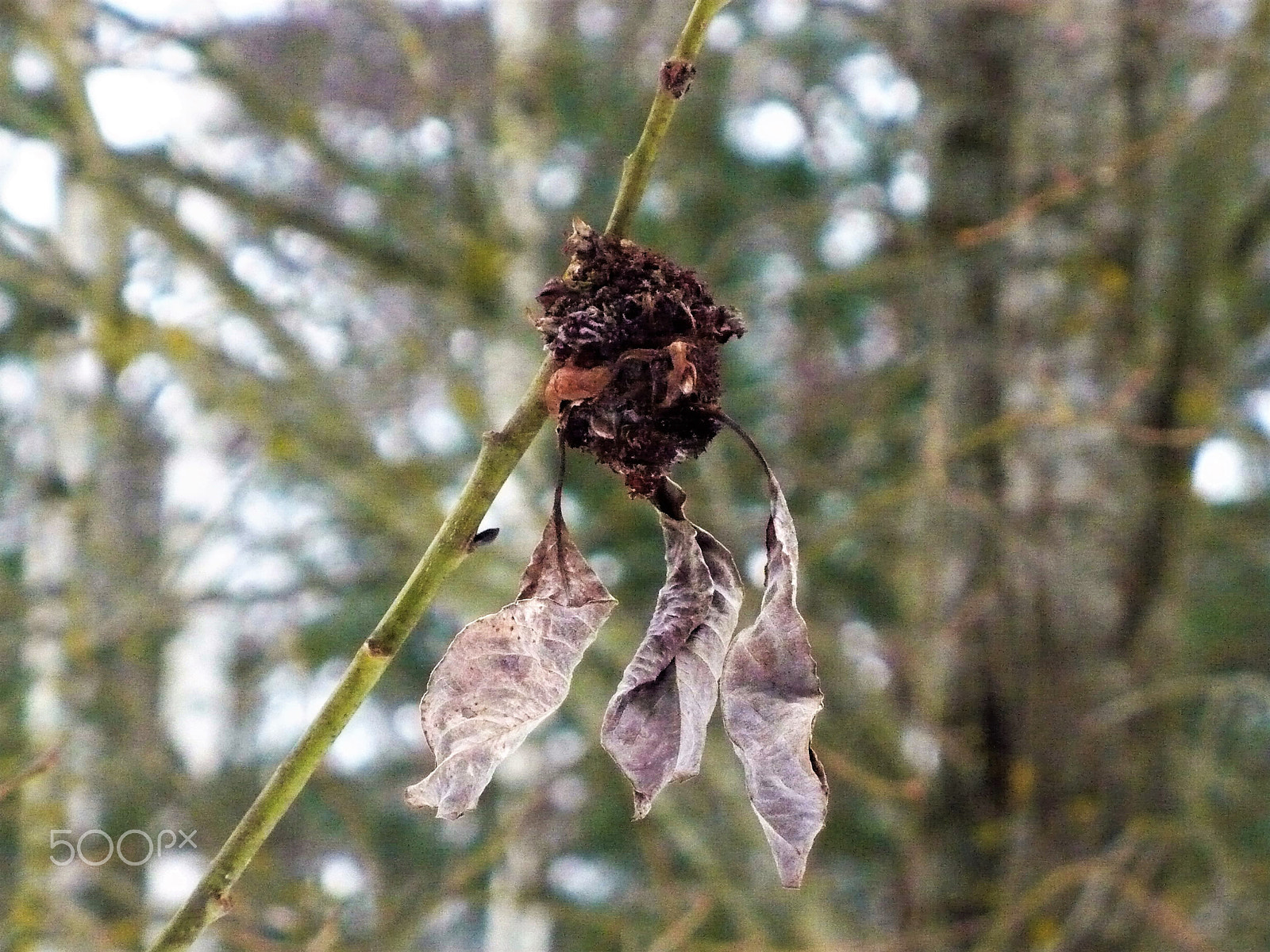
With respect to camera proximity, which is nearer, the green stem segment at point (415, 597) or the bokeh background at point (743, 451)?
the green stem segment at point (415, 597)

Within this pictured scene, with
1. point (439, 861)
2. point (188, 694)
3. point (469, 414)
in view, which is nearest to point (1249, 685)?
point (469, 414)

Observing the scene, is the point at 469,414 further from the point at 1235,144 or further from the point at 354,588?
the point at 1235,144

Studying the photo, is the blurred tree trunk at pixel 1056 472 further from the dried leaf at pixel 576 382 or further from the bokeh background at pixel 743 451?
the dried leaf at pixel 576 382

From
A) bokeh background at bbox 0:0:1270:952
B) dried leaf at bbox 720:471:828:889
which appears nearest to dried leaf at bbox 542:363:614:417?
dried leaf at bbox 720:471:828:889

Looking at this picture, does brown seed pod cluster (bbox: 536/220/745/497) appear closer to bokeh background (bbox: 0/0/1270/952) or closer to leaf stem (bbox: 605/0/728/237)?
leaf stem (bbox: 605/0/728/237)

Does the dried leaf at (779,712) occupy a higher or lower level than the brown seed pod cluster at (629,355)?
lower

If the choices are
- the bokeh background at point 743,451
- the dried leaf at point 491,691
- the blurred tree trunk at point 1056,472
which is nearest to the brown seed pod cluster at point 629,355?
the dried leaf at point 491,691
